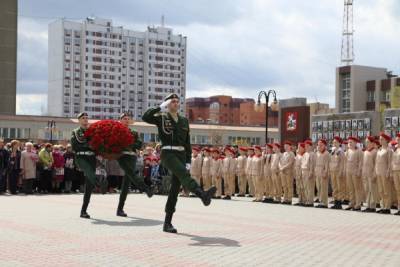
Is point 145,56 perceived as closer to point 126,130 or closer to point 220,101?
point 220,101

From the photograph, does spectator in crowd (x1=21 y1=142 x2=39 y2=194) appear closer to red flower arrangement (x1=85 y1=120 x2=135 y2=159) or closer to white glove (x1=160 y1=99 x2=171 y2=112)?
red flower arrangement (x1=85 y1=120 x2=135 y2=159)

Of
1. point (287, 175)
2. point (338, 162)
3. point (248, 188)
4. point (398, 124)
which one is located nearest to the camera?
point (338, 162)

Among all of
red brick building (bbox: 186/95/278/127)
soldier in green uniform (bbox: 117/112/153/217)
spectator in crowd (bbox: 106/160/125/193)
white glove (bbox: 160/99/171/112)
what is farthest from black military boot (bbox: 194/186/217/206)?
red brick building (bbox: 186/95/278/127)

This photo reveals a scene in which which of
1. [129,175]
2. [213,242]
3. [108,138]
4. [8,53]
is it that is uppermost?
[8,53]

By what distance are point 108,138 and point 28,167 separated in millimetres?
10134

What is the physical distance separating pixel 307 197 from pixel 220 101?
15440cm

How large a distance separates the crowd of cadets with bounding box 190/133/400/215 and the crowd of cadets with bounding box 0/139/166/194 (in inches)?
122

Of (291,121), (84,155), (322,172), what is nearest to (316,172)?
(322,172)

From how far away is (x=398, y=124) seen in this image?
3975 centimetres

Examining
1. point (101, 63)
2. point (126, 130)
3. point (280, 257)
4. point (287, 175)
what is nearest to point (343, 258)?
point (280, 257)

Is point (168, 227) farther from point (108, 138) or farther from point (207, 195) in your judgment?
point (108, 138)

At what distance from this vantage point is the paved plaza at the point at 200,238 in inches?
320

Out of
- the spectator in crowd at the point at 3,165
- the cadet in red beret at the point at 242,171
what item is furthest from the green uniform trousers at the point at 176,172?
the spectator in crowd at the point at 3,165

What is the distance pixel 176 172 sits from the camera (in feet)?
35.0
